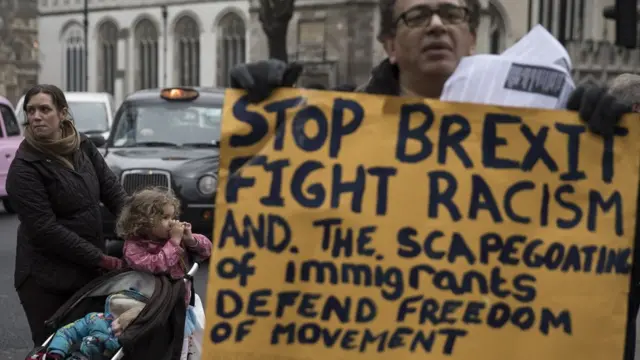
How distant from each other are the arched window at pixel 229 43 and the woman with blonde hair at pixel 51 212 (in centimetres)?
4416

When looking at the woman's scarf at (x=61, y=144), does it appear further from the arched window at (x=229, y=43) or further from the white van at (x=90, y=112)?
the arched window at (x=229, y=43)

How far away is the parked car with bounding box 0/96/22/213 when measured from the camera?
52.7 ft

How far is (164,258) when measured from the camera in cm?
438

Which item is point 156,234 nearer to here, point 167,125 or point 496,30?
point 167,125

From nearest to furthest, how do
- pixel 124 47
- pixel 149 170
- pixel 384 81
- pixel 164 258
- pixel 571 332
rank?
pixel 571 332
pixel 384 81
pixel 164 258
pixel 149 170
pixel 124 47

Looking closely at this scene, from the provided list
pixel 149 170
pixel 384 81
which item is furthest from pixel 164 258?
pixel 149 170

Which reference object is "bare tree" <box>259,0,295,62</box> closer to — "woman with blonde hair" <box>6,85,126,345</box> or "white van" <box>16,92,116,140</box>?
"white van" <box>16,92,116,140</box>

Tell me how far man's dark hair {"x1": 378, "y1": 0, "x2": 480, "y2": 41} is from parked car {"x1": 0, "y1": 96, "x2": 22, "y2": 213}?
13.9 m

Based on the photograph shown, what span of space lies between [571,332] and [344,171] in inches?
24.3

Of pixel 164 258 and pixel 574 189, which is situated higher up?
pixel 574 189

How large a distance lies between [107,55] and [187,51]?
19.8 ft

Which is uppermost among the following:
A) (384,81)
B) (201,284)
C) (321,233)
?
(384,81)

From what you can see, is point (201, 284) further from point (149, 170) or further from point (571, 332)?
point (571, 332)

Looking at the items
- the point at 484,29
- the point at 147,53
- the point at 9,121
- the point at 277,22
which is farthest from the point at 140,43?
the point at 9,121
